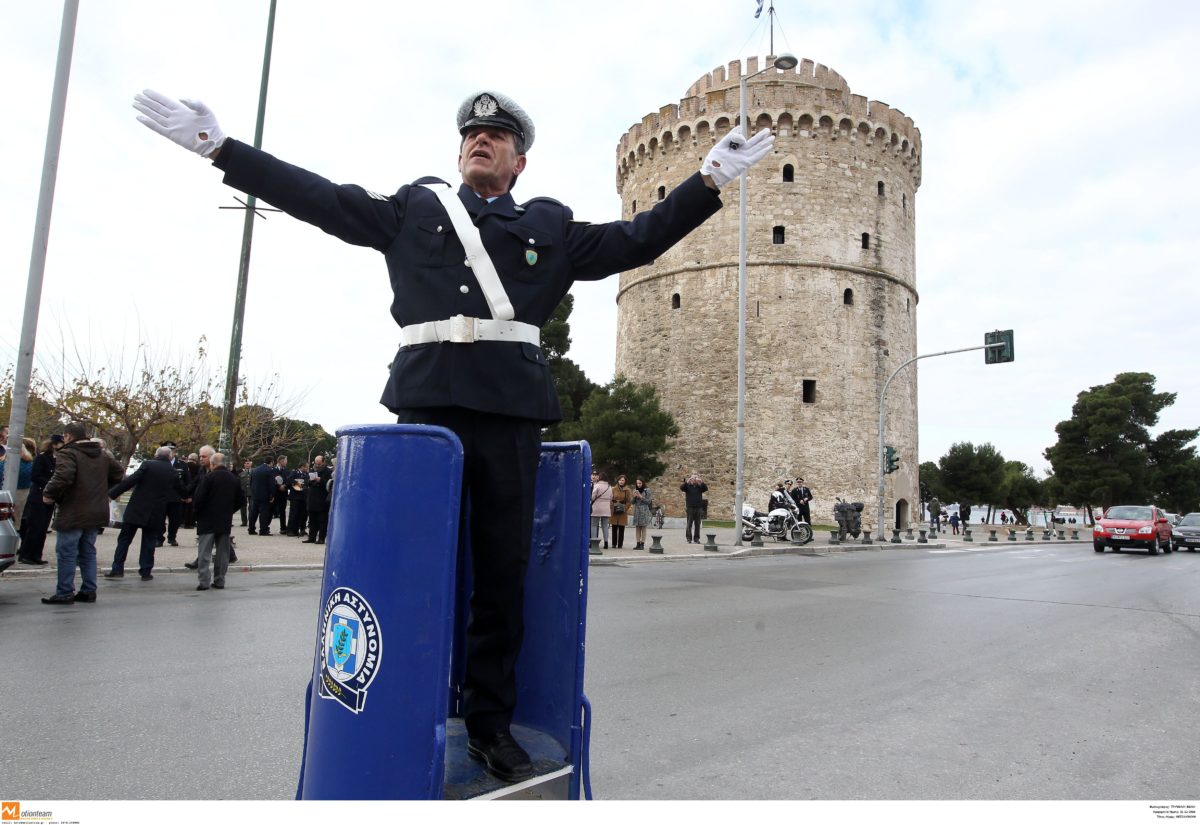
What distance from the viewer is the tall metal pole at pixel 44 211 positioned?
9.46 m

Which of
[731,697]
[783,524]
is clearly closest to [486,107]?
[731,697]

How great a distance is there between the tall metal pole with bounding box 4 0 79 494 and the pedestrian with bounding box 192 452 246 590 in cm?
211

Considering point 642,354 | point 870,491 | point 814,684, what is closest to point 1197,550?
point 870,491

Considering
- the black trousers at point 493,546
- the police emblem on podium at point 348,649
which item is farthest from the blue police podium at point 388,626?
the black trousers at point 493,546

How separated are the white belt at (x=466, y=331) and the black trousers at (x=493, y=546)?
0.22 meters

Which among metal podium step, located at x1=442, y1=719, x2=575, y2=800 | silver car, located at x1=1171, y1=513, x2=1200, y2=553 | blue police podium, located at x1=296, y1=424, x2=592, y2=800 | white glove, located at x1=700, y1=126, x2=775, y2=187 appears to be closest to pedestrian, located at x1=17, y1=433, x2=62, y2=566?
metal podium step, located at x1=442, y1=719, x2=575, y2=800

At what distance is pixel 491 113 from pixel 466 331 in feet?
2.64

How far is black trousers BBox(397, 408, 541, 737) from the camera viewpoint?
7.64 ft

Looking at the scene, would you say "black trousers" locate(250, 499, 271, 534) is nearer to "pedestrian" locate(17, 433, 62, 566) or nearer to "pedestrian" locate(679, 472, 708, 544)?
"pedestrian" locate(17, 433, 62, 566)

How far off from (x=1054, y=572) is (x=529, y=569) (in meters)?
15.1

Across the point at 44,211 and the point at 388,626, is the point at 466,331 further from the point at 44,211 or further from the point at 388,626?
the point at 44,211

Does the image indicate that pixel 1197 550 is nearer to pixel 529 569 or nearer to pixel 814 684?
pixel 814 684

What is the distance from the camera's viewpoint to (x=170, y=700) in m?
4.18

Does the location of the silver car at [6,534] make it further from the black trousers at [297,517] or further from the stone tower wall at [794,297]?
the stone tower wall at [794,297]
